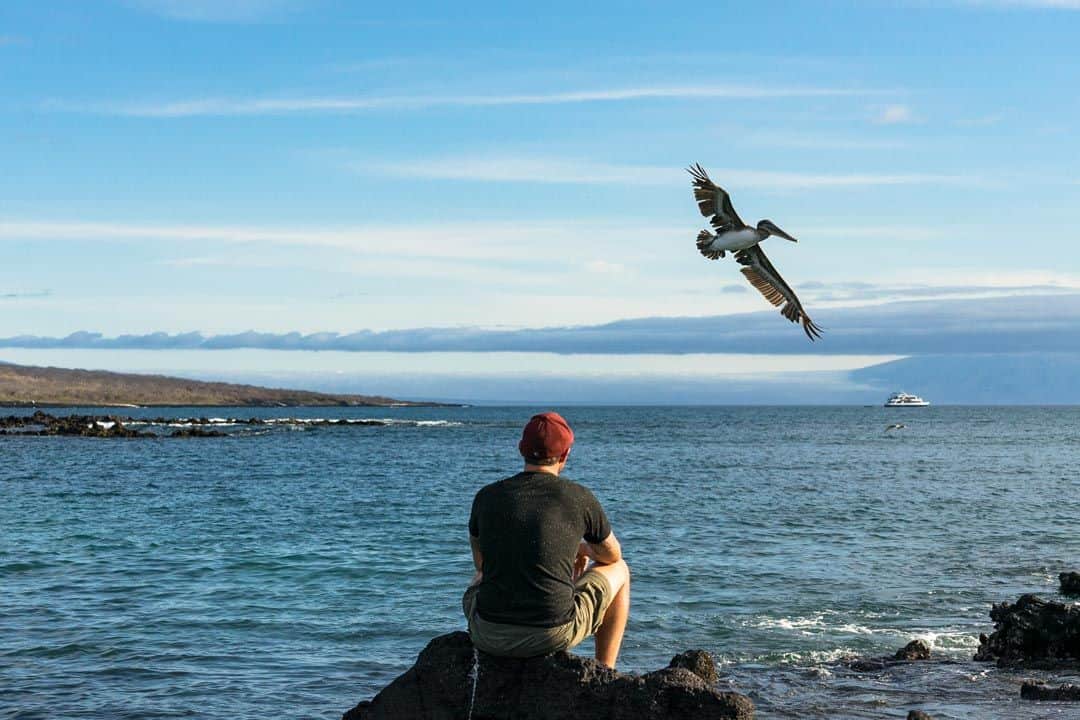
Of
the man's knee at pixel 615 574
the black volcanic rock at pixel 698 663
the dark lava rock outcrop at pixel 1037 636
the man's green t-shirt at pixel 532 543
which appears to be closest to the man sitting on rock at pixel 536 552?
the man's green t-shirt at pixel 532 543

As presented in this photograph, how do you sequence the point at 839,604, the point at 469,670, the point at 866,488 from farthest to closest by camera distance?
the point at 866,488
the point at 839,604
the point at 469,670

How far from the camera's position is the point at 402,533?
2859cm

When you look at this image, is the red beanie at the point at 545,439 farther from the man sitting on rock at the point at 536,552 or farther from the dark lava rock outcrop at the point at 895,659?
the dark lava rock outcrop at the point at 895,659

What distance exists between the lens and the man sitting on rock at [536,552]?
7523 mm

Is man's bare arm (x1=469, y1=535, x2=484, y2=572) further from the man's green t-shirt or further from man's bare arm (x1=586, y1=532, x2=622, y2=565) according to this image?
man's bare arm (x1=586, y1=532, x2=622, y2=565)

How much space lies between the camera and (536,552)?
7.51 m

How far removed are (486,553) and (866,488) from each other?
39727mm

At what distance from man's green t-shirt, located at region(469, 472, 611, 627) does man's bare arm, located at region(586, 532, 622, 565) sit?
32cm

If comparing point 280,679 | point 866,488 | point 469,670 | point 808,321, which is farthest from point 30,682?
point 866,488

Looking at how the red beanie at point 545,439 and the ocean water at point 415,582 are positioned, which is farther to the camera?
the ocean water at point 415,582

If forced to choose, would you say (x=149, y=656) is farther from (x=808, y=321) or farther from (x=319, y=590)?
(x=808, y=321)

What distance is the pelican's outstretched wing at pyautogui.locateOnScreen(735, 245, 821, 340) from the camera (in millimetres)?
15688

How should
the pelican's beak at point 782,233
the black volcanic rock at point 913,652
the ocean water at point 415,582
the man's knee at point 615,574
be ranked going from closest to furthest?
the man's knee at point 615,574
the ocean water at point 415,582
the pelican's beak at point 782,233
the black volcanic rock at point 913,652

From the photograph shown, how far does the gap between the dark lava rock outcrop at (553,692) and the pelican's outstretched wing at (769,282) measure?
8427mm
